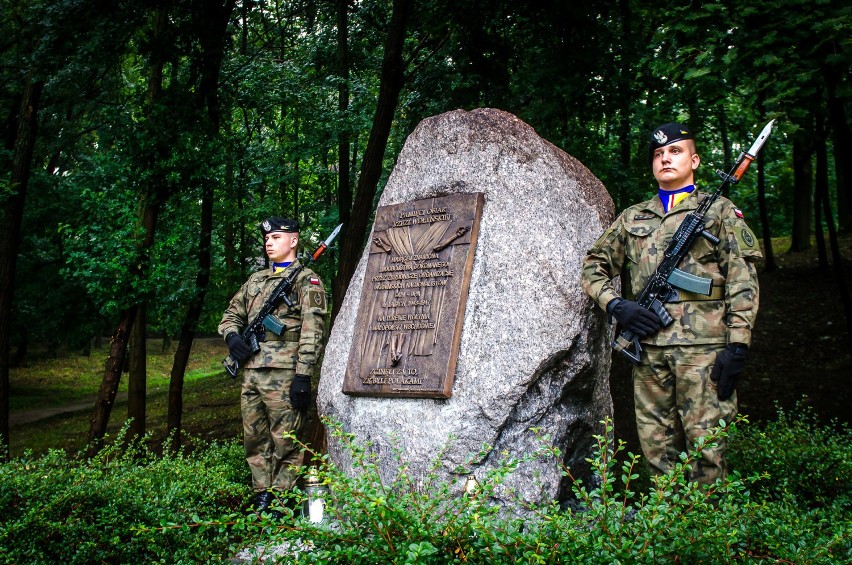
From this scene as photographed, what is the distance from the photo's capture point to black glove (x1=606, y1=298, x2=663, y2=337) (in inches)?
173

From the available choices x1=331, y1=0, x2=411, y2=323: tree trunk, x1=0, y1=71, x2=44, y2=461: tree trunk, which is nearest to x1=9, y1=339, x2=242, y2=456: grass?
x1=0, y1=71, x2=44, y2=461: tree trunk

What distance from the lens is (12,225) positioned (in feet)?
29.3

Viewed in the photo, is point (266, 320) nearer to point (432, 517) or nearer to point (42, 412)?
point (432, 517)

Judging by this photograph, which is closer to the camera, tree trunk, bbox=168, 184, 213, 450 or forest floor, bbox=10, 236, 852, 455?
tree trunk, bbox=168, 184, 213, 450

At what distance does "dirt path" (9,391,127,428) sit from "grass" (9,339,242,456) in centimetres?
12

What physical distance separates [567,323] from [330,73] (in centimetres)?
915

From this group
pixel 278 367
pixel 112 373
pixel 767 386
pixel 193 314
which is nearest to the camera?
pixel 278 367

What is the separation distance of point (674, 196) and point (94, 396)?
61.6 ft

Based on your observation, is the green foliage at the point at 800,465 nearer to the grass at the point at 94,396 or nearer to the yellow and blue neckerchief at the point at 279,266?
the yellow and blue neckerchief at the point at 279,266

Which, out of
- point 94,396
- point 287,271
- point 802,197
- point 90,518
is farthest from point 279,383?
point 94,396

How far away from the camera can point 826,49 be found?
17.3 feet

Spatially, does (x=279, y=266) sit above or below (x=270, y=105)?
below

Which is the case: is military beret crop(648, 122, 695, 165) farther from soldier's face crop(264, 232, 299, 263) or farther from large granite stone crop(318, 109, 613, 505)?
soldier's face crop(264, 232, 299, 263)

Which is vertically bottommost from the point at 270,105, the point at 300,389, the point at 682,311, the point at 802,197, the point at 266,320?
the point at 300,389
